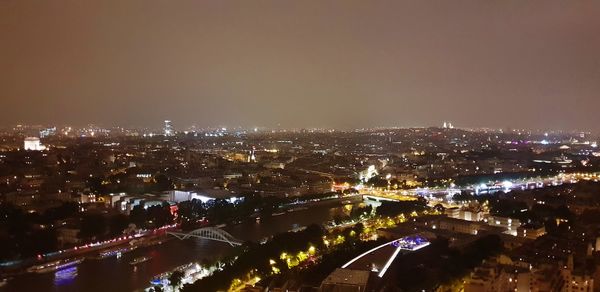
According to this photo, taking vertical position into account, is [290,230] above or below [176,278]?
below

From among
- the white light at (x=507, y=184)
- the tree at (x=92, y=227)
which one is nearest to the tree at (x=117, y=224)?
the tree at (x=92, y=227)

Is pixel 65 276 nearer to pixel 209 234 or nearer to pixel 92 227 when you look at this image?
pixel 92 227

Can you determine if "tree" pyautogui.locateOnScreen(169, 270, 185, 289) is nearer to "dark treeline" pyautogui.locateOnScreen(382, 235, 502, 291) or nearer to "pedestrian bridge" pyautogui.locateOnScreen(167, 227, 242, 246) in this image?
"pedestrian bridge" pyautogui.locateOnScreen(167, 227, 242, 246)

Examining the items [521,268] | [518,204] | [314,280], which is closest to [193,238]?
[314,280]

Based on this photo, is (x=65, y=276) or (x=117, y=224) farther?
(x=117, y=224)

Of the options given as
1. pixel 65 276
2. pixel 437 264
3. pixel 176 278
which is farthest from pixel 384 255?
pixel 65 276
